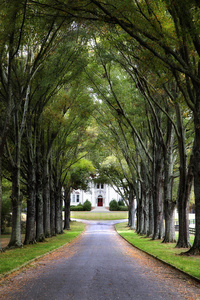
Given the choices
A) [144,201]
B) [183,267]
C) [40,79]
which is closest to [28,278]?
[183,267]

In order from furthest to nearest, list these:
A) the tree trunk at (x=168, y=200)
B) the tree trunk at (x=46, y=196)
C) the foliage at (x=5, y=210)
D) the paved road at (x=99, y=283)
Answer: the foliage at (x=5, y=210) → the tree trunk at (x=46, y=196) → the tree trunk at (x=168, y=200) → the paved road at (x=99, y=283)

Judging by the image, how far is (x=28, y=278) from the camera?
8234 millimetres

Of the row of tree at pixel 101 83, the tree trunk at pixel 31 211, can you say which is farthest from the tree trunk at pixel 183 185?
the tree trunk at pixel 31 211

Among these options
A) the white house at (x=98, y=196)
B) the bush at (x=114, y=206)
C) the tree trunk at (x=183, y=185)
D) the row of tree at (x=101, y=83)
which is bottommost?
the bush at (x=114, y=206)

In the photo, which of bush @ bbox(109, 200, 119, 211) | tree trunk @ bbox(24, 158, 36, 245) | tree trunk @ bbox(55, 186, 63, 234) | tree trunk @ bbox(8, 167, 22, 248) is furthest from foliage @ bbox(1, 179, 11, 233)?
bush @ bbox(109, 200, 119, 211)

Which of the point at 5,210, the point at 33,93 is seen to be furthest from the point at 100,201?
the point at 33,93

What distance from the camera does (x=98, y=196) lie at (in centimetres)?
8175

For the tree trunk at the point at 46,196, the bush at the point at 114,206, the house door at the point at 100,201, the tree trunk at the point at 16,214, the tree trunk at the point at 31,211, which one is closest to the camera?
the tree trunk at the point at 16,214

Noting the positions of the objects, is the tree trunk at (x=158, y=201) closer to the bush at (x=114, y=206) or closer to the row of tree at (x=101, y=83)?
the row of tree at (x=101, y=83)

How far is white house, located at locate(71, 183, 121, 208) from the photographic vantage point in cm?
8021

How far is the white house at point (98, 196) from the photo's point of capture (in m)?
80.2

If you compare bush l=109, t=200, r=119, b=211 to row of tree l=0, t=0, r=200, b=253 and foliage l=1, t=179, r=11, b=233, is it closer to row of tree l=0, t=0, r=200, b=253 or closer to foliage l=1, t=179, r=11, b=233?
foliage l=1, t=179, r=11, b=233

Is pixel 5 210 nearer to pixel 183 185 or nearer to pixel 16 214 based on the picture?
pixel 16 214

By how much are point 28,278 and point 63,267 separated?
1978mm
